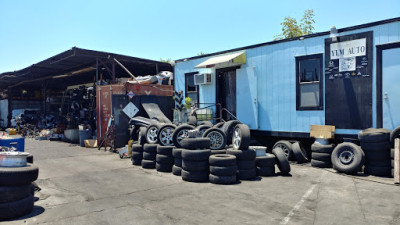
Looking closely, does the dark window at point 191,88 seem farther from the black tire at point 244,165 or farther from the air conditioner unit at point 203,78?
the black tire at point 244,165

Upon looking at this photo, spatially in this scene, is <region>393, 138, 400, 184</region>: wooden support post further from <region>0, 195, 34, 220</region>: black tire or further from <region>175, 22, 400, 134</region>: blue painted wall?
<region>0, 195, 34, 220</region>: black tire

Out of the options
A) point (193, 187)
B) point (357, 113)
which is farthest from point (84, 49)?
point (357, 113)

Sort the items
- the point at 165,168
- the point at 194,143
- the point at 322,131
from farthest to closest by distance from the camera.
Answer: the point at 322,131
the point at 165,168
the point at 194,143

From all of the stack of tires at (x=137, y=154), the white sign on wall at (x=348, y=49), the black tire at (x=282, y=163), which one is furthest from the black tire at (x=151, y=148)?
the white sign on wall at (x=348, y=49)

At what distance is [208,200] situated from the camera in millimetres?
5871

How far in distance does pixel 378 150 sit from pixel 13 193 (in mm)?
8231

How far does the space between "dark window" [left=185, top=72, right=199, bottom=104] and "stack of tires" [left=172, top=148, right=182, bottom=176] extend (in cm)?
598

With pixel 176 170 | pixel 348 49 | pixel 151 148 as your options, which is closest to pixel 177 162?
pixel 176 170

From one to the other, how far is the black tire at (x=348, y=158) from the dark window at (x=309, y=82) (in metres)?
1.81

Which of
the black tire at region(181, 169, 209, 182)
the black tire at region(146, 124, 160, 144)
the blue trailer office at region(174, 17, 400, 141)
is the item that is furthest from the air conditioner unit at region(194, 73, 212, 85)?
the black tire at region(181, 169, 209, 182)

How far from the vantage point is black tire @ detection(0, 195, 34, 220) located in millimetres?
4676

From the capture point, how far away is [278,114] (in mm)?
10859

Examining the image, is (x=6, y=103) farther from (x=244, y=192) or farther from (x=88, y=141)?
(x=244, y=192)

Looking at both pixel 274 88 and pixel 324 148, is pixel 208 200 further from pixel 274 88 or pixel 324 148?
pixel 274 88
